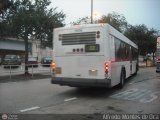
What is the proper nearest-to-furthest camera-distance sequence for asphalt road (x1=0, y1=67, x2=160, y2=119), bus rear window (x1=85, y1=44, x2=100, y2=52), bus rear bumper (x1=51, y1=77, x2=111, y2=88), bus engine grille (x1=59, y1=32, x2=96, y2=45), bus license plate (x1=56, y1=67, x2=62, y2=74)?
asphalt road (x1=0, y1=67, x2=160, y2=119) < bus rear bumper (x1=51, y1=77, x2=111, y2=88) < bus rear window (x1=85, y1=44, x2=100, y2=52) < bus engine grille (x1=59, y1=32, x2=96, y2=45) < bus license plate (x1=56, y1=67, x2=62, y2=74)

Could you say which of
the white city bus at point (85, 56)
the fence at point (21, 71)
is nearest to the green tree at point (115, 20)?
the fence at point (21, 71)

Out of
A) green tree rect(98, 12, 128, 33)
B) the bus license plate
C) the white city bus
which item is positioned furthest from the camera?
green tree rect(98, 12, 128, 33)

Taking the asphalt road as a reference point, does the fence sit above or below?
above

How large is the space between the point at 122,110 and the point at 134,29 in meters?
42.8

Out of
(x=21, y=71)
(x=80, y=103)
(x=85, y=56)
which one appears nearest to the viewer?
(x=80, y=103)

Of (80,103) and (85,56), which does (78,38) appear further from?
(80,103)

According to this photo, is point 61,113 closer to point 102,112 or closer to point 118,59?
point 102,112

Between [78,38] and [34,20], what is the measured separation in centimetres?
1044

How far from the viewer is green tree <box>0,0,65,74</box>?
857 inches

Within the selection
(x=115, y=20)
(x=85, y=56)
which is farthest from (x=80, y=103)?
(x=115, y=20)

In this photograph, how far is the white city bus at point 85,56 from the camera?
11852 millimetres

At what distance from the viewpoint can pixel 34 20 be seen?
22.1m

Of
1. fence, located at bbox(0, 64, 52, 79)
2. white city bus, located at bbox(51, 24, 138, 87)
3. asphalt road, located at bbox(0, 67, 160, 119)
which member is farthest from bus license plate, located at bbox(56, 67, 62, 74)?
fence, located at bbox(0, 64, 52, 79)

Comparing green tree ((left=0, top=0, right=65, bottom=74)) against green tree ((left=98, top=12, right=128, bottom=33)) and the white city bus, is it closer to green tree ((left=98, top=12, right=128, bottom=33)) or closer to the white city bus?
the white city bus
